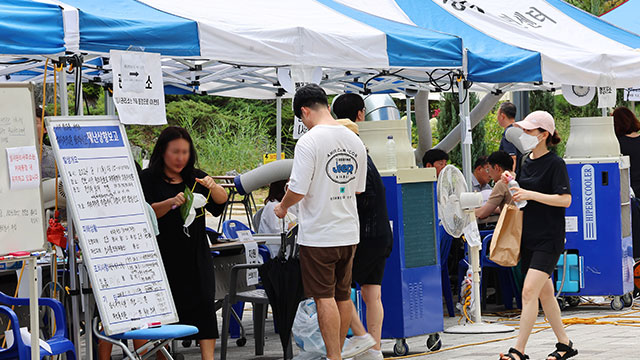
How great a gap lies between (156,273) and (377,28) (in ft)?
10.1

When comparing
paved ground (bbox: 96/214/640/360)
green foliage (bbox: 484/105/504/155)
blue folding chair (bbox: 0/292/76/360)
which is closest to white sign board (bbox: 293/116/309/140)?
paved ground (bbox: 96/214/640/360)

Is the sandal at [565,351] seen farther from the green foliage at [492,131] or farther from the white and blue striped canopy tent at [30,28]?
the green foliage at [492,131]

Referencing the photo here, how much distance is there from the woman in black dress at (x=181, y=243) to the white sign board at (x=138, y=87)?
0.67ft

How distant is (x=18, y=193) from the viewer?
470 cm

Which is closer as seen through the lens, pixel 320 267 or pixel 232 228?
pixel 320 267

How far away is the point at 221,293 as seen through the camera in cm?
712

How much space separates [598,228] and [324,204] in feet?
13.8

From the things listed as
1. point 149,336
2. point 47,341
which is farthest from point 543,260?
point 47,341

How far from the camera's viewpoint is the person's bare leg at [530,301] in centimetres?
607

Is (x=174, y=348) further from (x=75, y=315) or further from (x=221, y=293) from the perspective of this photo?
(x=75, y=315)

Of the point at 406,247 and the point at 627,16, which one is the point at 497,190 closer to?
the point at 406,247

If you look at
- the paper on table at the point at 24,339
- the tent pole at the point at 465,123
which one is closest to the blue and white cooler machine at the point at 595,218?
the tent pole at the point at 465,123

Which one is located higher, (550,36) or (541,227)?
(550,36)

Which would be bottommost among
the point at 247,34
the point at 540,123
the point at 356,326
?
the point at 356,326
